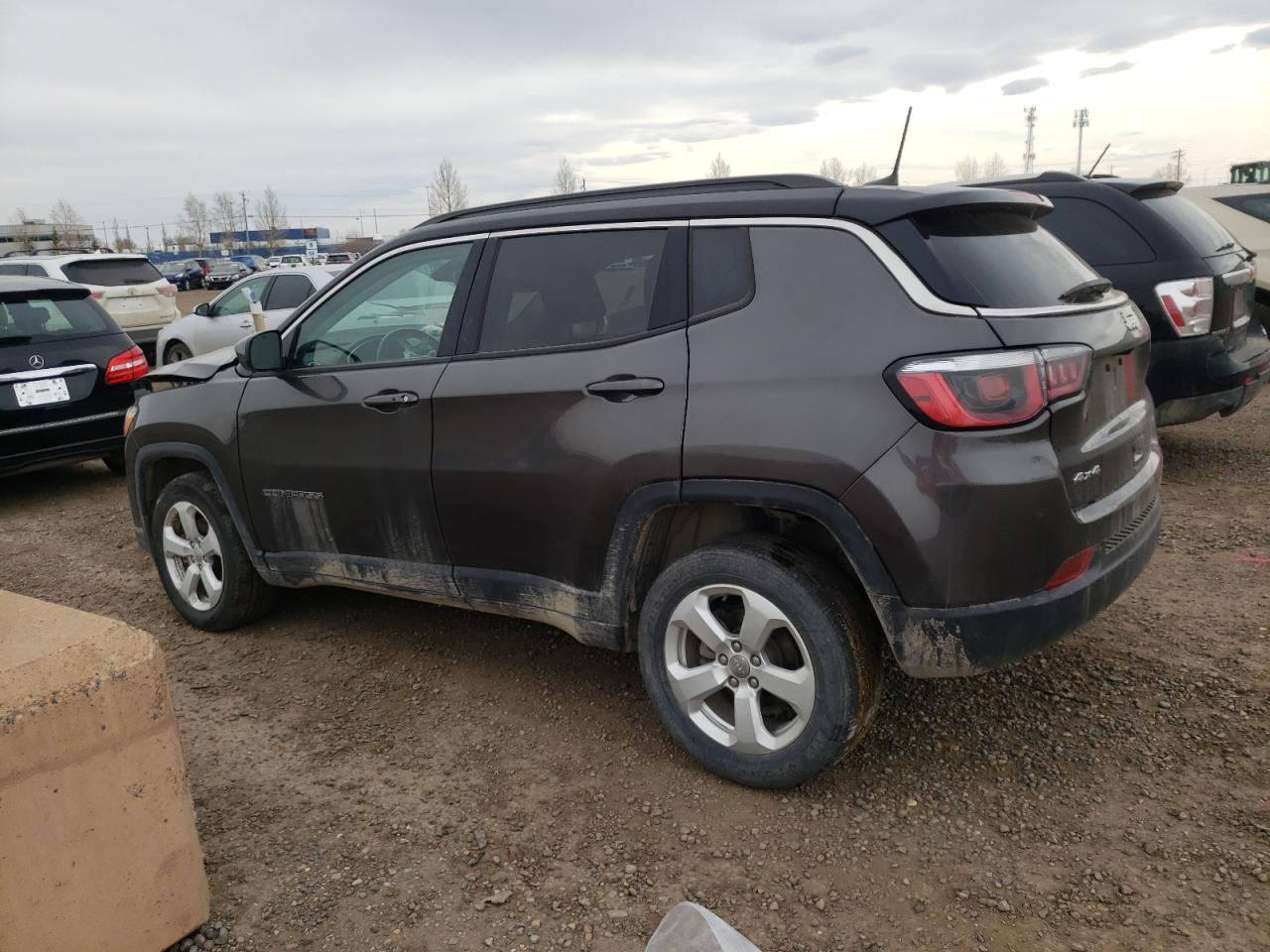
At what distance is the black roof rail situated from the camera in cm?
315

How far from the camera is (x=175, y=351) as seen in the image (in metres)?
13.3

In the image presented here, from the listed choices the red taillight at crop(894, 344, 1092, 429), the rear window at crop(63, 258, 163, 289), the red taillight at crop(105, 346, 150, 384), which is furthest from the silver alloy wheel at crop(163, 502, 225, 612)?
the rear window at crop(63, 258, 163, 289)

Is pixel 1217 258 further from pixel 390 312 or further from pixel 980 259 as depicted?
pixel 390 312

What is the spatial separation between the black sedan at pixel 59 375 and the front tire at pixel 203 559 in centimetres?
307

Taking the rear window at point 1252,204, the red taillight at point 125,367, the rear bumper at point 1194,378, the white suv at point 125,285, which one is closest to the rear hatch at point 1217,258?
the rear bumper at point 1194,378

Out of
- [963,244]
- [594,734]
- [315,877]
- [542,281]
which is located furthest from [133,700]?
[963,244]

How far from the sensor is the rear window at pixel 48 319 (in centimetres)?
714


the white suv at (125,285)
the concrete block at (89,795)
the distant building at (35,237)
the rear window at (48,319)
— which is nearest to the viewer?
the concrete block at (89,795)

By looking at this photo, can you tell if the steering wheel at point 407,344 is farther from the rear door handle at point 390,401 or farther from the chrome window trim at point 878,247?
the chrome window trim at point 878,247

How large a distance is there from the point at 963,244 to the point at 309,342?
2.61 metres

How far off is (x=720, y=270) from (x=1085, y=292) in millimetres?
1146

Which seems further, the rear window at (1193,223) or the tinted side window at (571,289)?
the rear window at (1193,223)

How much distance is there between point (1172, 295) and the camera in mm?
5578

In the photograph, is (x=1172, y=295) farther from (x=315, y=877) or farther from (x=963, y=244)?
(x=315, y=877)
